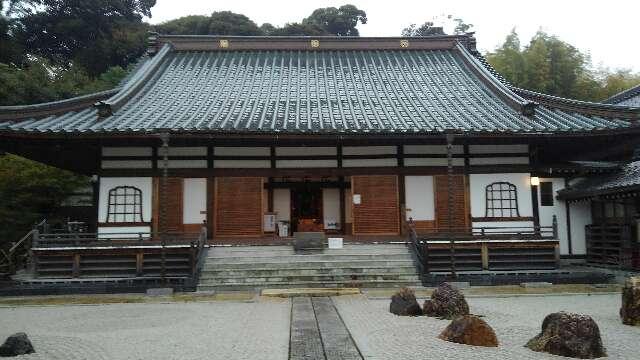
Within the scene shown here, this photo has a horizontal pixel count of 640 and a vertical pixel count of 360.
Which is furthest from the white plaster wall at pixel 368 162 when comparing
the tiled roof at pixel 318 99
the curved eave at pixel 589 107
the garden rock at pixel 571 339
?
the garden rock at pixel 571 339

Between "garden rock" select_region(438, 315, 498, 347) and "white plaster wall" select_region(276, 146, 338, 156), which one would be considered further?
"white plaster wall" select_region(276, 146, 338, 156)

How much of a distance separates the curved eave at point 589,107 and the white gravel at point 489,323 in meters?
6.71

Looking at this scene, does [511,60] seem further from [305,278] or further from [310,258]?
[305,278]

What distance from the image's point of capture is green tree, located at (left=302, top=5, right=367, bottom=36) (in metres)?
58.3

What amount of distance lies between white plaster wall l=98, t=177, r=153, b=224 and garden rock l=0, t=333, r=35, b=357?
9411 millimetres

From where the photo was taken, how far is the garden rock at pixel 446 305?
895cm

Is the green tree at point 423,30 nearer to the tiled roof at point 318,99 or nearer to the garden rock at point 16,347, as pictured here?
the tiled roof at point 318,99

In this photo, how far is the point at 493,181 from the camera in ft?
54.3

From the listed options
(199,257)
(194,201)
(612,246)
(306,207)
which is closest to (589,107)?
(612,246)

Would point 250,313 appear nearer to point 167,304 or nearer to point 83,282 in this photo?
point 167,304

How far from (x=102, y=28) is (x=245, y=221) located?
39.5m

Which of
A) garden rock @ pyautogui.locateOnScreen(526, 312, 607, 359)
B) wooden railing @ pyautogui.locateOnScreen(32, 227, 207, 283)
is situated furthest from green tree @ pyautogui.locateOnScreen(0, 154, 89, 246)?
garden rock @ pyautogui.locateOnScreen(526, 312, 607, 359)

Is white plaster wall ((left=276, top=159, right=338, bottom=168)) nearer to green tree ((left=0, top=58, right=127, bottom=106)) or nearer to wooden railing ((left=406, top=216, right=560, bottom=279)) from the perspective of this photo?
wooden railing ((left=406, top=216, right=560, bottom=279))

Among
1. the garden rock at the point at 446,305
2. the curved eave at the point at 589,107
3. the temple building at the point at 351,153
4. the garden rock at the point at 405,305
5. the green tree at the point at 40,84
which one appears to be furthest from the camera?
the green tree at the point at 40,84
